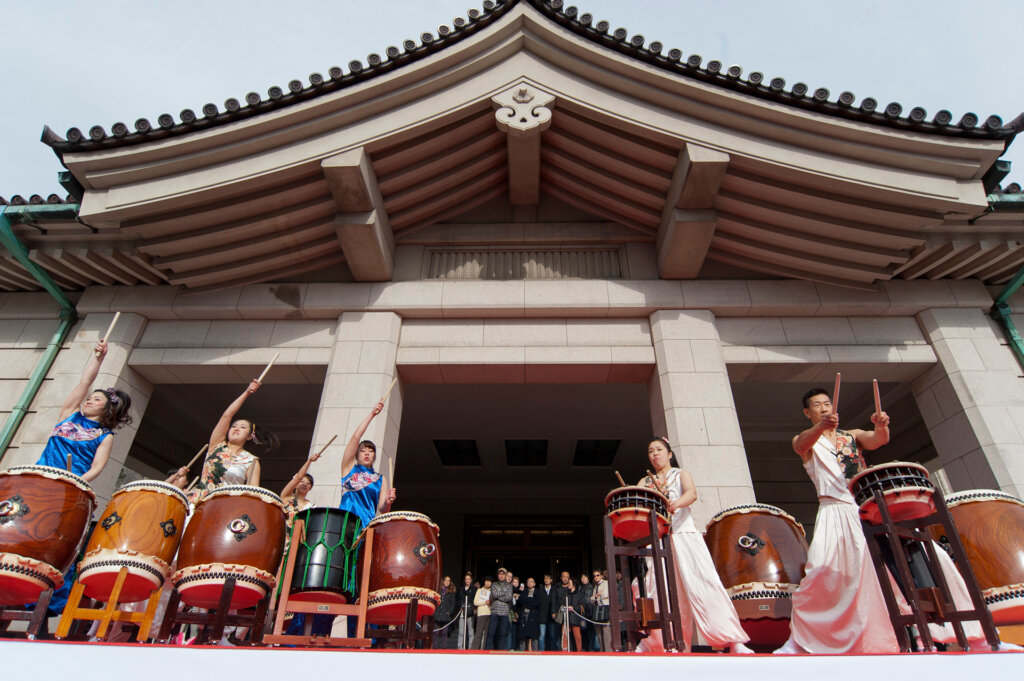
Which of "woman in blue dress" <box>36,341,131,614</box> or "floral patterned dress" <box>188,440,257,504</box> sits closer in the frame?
"woman in blue dress" <box>36,341,131,614</box>

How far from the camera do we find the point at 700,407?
21.9ft

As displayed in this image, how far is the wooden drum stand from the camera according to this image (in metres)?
3.48

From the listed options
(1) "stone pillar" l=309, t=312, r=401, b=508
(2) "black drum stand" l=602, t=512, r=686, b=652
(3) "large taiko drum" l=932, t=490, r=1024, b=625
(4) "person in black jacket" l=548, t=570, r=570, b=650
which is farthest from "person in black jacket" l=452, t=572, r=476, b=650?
(3) "large taiko drum" l=932, t=490, r=1024, b=625

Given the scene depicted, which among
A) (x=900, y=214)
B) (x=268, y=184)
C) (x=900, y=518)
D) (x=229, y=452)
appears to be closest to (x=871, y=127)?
(x=900, y=214)

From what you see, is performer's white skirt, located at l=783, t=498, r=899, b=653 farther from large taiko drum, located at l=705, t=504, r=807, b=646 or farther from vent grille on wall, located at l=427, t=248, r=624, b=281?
vent grille on wall, located at l=427, t=248, r=624, b=281

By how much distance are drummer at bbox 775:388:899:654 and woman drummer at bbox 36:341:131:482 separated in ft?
16.8

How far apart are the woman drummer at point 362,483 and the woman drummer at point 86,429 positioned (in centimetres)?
185

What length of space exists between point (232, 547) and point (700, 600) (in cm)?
334

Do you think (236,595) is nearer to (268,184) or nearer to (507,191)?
(268,184)

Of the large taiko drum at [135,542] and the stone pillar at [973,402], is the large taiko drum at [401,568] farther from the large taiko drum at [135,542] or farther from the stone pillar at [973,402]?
the stone pillar at [973,402]

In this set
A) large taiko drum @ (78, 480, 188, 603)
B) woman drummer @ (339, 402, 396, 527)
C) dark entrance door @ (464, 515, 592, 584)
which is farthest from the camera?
dark entrance door @ (464, 515, 592, 584)

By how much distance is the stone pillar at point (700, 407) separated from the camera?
6121 millimetres

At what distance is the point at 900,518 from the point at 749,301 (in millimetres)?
4403

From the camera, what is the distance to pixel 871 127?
646cm
